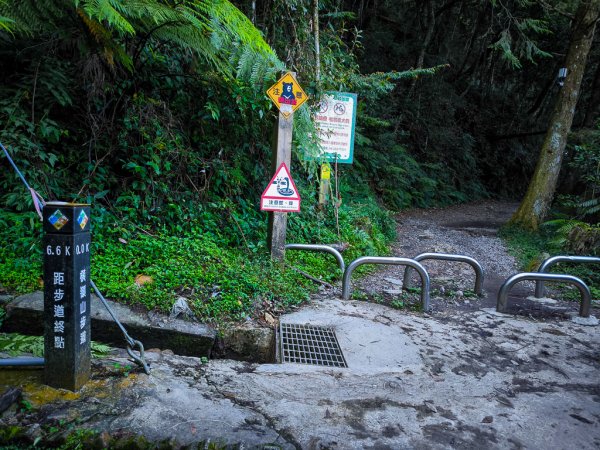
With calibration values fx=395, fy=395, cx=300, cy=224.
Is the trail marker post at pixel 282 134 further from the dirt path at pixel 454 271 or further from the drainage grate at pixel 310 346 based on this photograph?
the drainage grate at pixel 310 346

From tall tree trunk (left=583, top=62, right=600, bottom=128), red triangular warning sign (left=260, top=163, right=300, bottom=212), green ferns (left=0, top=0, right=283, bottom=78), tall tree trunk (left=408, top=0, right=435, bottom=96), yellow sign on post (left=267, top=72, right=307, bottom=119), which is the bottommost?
red triangular warning sign (left=260, top=163, right=300, bottom=212)

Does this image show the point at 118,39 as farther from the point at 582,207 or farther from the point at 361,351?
the point at 582,207

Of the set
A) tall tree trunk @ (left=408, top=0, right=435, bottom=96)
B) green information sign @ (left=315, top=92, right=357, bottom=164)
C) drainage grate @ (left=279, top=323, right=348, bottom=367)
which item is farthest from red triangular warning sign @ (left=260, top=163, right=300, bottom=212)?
tall tree trunk @ (left=408, top=0, right=435, bottom=96)

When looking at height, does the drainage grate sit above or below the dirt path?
below

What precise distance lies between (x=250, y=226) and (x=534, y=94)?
22895 millimetres

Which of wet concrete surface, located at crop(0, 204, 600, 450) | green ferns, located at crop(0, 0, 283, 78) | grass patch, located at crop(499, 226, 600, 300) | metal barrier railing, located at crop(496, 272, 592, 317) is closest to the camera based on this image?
wet concrete surface, located at crop(0, 204, 600, 450)

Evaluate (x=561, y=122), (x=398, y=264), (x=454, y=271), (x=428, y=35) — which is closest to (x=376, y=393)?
(x=398, y=264)

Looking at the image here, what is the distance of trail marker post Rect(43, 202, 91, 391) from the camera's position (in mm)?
2535

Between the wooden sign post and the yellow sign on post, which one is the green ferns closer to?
the yellow sign on post

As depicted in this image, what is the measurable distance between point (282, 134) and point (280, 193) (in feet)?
2.74

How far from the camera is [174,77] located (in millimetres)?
6406

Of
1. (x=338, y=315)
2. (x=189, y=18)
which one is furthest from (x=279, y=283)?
(x=189, y=18)

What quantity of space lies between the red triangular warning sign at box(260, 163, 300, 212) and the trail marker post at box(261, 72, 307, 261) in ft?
0.06

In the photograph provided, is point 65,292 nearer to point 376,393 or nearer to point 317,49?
point 376,393
